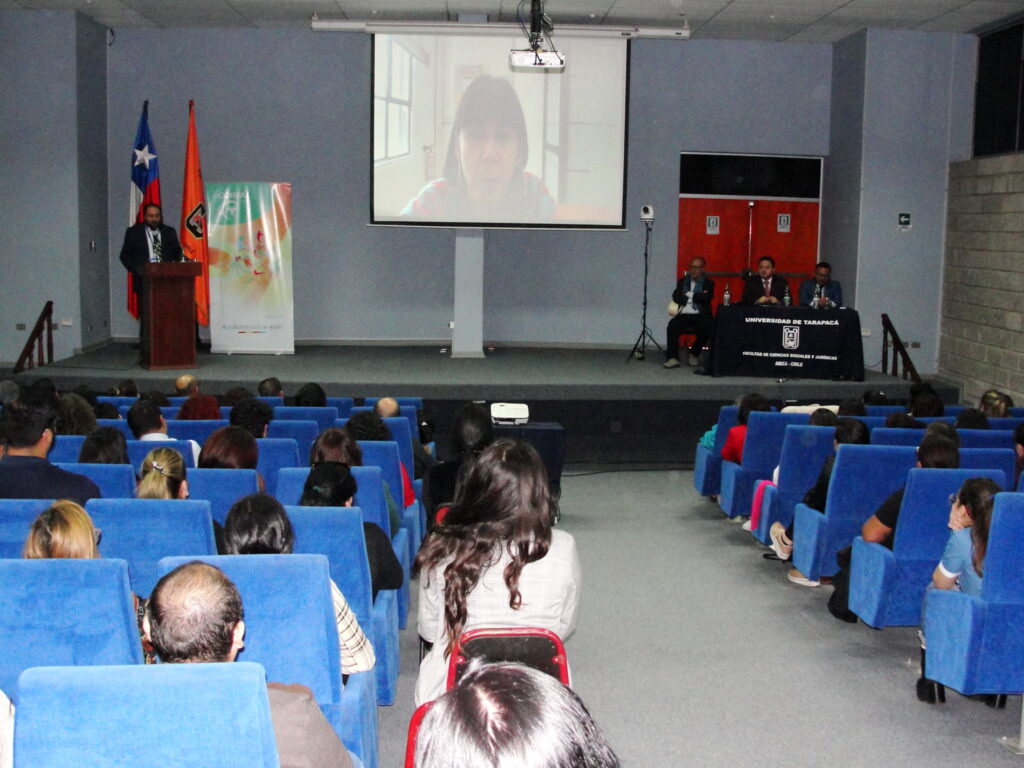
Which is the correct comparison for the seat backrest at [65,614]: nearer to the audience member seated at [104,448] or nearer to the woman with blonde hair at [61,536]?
the woman with blonde hair at [61,536]

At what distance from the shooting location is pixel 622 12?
34.9 ft

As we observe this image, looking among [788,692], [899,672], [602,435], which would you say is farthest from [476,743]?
[602,435]

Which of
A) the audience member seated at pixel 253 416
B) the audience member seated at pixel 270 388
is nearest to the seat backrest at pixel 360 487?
the audience member seated at pixel 253 416

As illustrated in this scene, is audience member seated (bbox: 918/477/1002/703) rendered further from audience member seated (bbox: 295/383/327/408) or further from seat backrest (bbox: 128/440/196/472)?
audience member seated (bbox: 295/383/327/408)

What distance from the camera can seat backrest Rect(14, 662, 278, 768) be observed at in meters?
1.77

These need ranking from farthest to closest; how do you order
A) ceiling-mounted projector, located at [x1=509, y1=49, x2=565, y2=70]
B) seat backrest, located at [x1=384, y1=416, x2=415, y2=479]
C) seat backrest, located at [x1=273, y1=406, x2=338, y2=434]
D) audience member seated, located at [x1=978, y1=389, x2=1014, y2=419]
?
ceiling-mounted projector, located at [x1=509, y1=49, x2=565, y2=70] → audience member seated, located at [x1=978, y1=389, x2=1014, y2=419] → seat backrest, located at [x1=273, y1=406, x2=338, y2=434] → seat backrest, located at [x1=384, y1=416, x2=415, y2=479]

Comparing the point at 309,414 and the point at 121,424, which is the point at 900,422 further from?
the point at 121,424

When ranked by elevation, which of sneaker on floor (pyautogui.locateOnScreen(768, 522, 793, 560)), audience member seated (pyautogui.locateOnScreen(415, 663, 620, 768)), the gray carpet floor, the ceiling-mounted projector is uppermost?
the ceiling-mounted projector

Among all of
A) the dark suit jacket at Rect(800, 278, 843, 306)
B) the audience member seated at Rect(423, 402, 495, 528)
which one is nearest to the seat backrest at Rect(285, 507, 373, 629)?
the audience member seated at Rect(423, 402, 495, 528)

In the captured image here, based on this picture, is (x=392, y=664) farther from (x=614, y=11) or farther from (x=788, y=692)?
(x=614, y=11)

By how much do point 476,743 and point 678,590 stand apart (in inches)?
182

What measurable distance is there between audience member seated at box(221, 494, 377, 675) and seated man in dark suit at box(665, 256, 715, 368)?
7.94 metres

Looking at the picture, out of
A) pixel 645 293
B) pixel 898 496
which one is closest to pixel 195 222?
pixel 645 293

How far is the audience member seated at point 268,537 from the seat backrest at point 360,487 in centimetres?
98
